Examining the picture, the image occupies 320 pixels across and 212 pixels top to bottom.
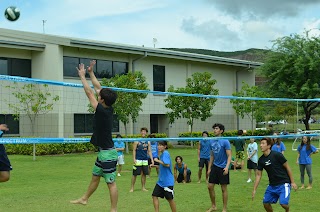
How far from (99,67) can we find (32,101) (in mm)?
7244

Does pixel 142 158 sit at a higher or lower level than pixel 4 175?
lower

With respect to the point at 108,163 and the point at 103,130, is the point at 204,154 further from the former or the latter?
the point at 103,130

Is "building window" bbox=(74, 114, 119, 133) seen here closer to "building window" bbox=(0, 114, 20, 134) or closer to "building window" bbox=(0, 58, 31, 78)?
"building window" bbox=(0, 114, 20, 134)

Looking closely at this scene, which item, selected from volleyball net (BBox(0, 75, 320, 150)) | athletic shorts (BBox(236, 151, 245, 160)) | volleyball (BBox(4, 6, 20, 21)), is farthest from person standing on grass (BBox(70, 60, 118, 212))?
volleyball net (BBox(0, 75, 320, 150))

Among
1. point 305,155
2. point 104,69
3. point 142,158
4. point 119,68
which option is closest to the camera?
point 142,158

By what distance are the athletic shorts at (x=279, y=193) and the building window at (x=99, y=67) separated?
70.1 feet

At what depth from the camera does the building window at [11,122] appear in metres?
27.0

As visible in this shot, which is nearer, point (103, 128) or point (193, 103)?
point (103, 128)

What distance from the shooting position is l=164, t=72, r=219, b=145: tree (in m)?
32.1

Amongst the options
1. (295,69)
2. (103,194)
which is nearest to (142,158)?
(103,194)

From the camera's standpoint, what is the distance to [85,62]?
3066cm

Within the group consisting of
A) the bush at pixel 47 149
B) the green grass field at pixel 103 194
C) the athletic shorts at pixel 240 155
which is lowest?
the green grass field at pixel 103 194

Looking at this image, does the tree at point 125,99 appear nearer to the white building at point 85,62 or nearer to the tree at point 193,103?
the white building at point 85,62

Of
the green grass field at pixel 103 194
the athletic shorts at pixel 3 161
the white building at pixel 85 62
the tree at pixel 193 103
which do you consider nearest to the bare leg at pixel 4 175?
the athletic shorts at pixel 3 161
